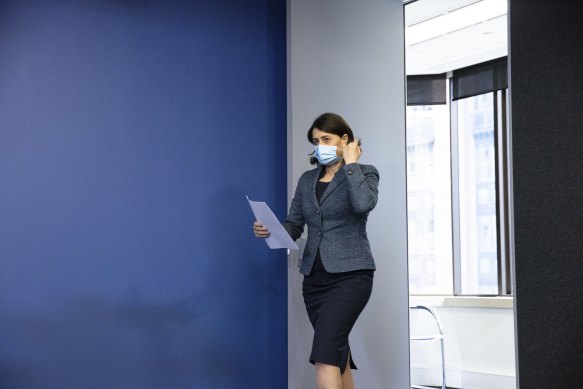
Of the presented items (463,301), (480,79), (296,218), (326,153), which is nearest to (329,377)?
(296,218)

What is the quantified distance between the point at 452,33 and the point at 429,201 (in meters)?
1.49

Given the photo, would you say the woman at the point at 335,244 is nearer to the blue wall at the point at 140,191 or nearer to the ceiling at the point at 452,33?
the blue wall at the point at 140,191

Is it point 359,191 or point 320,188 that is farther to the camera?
point 320,188

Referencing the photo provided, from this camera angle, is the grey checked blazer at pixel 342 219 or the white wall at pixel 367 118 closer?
the grey checked blazer at pixel 342 219

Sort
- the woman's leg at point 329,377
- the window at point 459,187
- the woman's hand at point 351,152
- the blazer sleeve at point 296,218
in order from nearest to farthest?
the woman's leg at point 329,377 → the woman's hand at point 351,152 → the blazer sleeve at point 296,218 → the window at point 459,187

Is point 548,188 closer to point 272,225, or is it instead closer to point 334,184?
point 334,184

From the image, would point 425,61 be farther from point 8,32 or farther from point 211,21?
point 8,32

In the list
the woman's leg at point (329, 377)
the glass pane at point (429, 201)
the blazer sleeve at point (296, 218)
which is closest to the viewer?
the woman's leg at point (329, 377)

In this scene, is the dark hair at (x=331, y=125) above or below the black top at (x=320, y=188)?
above

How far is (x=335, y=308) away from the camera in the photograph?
9.71 ft

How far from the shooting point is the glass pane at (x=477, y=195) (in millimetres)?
5738

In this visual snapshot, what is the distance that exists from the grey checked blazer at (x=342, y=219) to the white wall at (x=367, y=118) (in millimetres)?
651

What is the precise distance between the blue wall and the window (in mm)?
2359

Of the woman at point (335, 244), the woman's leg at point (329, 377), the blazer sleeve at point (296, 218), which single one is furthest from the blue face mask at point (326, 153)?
the woman's leg at point (329, 377)
